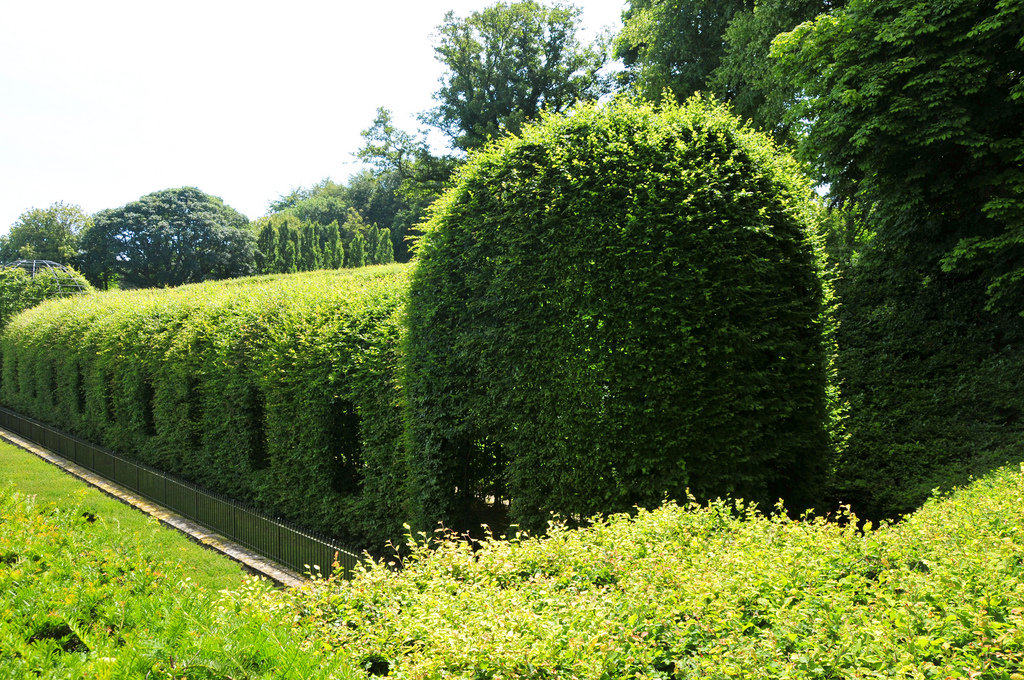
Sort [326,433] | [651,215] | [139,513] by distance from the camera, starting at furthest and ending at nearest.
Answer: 1. [139,513]
2. [326,433]
3. [651,215]

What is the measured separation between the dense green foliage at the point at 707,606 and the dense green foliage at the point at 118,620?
400 millimetres

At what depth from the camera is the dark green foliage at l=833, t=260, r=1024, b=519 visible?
32.3ft

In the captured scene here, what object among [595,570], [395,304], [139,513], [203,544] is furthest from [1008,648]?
[139,513]

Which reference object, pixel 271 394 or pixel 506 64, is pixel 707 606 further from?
pixel 506 64

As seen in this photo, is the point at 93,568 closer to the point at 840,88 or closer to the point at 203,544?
the point at 203,544

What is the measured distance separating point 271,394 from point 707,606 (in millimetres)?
11216

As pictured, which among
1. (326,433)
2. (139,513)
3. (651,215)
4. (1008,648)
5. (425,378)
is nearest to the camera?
(1008,648)

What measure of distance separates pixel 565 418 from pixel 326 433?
5.89 meters

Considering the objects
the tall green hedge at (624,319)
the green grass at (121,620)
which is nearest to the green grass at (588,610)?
the green grass at (121,620)

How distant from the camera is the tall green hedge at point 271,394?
11062 mm

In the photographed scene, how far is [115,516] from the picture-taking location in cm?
1293

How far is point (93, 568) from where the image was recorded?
479 centimetres

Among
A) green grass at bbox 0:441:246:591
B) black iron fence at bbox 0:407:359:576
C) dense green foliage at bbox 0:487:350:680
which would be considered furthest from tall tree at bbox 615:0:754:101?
dense green foliage at bbox 0:487:350:680

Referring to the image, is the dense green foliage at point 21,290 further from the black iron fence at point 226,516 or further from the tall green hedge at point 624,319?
the tall green hedge at point 624,319
